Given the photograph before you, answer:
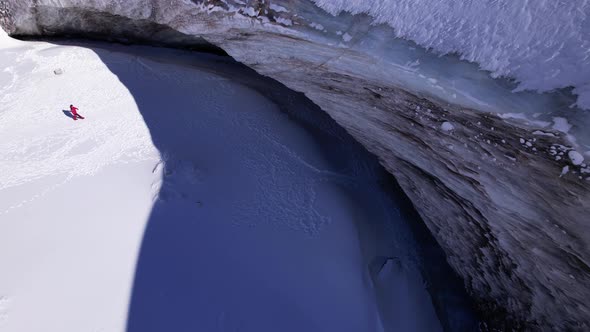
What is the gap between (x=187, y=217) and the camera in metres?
3.31

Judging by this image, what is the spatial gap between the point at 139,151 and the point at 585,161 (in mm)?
3706

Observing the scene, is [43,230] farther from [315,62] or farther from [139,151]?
[315,62]

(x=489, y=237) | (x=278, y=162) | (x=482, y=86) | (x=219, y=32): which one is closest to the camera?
(x=482, y=86)

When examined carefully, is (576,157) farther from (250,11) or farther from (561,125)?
(250,11)

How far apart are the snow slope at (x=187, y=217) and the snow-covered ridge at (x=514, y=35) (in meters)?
1.88

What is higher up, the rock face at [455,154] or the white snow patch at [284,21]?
the white snow patch at [284,21]

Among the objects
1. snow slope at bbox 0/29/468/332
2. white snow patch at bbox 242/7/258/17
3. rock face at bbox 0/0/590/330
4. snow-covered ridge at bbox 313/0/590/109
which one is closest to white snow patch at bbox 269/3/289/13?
rock face at bbox 0/0/590/330

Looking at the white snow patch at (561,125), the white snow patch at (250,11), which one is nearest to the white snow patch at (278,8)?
the white snow patch at (250,11)

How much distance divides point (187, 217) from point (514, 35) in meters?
2.82

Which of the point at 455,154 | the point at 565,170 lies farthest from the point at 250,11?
the point at 565,170

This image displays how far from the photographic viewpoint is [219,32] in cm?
350

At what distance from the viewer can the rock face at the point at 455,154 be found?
1.92m

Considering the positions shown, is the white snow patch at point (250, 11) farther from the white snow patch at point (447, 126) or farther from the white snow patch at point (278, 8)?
the white snow patch at point (447, 126)

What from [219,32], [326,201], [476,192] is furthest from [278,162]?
[476,192]
